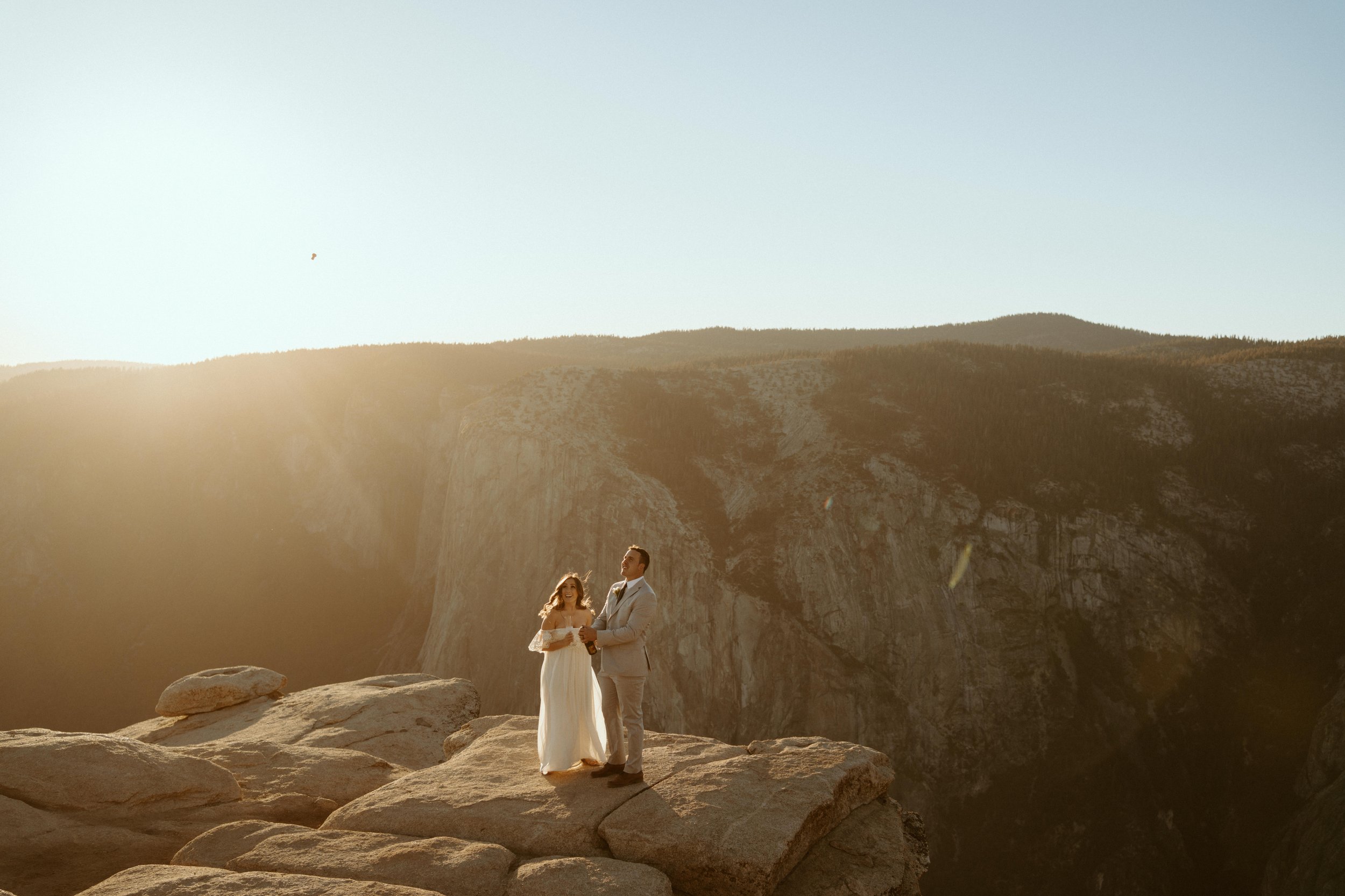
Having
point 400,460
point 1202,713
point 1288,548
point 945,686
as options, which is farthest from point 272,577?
point 1288,548

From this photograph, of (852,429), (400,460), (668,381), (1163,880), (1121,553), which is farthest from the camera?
(400,460)

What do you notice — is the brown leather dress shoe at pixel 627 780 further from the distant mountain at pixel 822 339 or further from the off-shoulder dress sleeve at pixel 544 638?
the distant mountain at pixel 822 339

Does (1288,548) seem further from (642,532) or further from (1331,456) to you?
(642,532)

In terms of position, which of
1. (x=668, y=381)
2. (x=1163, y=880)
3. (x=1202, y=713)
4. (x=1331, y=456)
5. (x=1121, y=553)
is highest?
(x=668, y=381)

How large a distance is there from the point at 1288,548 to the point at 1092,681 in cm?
897

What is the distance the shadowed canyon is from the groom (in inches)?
652

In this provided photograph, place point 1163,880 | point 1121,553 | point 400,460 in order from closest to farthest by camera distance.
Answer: point 1163,880, point 1121,553, point 400,460

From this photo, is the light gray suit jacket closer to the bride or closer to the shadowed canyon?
the bride

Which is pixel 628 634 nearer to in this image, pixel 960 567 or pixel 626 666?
pixel 626 666

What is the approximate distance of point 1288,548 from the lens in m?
26.7

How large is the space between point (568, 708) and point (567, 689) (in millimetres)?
206

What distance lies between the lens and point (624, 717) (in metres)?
8.23

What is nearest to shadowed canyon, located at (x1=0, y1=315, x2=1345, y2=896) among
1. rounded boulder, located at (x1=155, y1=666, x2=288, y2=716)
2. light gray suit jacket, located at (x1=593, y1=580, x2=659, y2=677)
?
rounded boulder, located at (x1=155, y1=666, x2=288, y2=716)

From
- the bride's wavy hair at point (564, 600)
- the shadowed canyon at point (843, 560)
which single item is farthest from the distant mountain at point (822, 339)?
the bride's wavy hair at point (564, 600)
